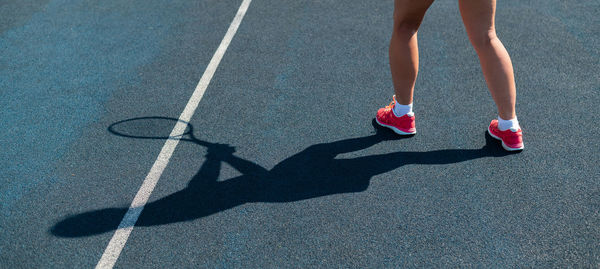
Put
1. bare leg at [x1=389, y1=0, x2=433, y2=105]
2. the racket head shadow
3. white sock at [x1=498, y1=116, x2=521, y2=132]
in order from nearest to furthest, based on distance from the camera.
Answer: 1. bare leg at [x1=389, y1=0, x2=433, y2=105]
2. white sock at [x1=498, y1=116, x2=521, y2=132]
3. the racket head shadow

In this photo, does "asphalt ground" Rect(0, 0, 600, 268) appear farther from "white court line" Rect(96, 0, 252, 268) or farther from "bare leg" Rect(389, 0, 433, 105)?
"bare leg" Rect(389, 0, 433, 105)

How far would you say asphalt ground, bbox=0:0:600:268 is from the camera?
9.61 ft

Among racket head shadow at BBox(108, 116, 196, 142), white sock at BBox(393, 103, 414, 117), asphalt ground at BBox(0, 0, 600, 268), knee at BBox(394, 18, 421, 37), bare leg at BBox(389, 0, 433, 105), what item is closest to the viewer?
asphalt ground at BBox(0, 0, 600, 268)

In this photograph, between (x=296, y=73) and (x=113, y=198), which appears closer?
(x=113, y=198)

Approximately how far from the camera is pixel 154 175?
3.53 metres

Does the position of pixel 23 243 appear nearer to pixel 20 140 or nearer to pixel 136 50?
pixel 20 140

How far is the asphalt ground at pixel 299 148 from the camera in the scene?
2.93m

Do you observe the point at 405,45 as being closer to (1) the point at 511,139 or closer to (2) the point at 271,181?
(1) the point at 511,139

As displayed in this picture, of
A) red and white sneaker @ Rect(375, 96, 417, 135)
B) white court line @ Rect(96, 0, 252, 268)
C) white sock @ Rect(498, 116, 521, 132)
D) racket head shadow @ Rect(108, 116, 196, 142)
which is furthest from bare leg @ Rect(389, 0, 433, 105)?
white court line @ Rect(96, 0, 252, 268)

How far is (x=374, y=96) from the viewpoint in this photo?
14.1ft

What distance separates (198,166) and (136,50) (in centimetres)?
235

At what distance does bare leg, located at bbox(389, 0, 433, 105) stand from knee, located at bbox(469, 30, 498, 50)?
374 millimetres

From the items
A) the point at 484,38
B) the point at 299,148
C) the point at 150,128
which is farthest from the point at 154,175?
the point at 484,38

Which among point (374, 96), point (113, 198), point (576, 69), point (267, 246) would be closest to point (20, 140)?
point (113, 198)
